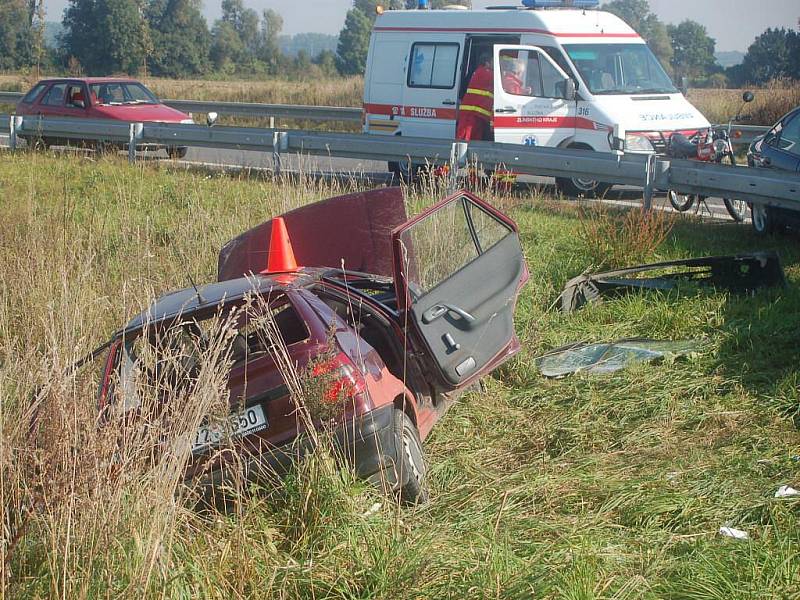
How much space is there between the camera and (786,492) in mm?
4629

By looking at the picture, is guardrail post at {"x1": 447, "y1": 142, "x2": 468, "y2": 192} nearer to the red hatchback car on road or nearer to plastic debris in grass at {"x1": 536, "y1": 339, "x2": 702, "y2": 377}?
plastic debris in grass at {"x1": 536, "y1": 339, "x2": 702, "y2": 377}

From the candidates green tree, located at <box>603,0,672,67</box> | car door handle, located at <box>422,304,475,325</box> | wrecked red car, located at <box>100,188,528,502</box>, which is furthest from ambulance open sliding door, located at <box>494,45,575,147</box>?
green tree, located at <box>603,0,672,67</box>

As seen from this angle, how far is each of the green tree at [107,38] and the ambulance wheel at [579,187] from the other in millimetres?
46652

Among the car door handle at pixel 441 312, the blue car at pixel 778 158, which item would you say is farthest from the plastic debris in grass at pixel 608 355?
the blue car at pixel 778 158

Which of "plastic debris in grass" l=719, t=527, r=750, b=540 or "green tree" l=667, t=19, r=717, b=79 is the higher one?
"green tree" l=667, t=19, r=717, b=79

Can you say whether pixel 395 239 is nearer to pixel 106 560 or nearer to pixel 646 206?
pixel 106 560

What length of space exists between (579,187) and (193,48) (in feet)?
194

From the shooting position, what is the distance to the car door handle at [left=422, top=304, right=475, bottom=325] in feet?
15.9

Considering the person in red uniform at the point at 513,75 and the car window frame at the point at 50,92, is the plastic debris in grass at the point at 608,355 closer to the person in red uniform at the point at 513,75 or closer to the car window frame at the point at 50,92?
the person in red uniform at the point at 513,75

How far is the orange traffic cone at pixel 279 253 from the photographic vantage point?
17.7 feet

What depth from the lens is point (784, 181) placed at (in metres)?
9.23

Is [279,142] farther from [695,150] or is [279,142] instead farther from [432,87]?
[695,150]

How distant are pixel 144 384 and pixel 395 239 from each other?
4.54 ft

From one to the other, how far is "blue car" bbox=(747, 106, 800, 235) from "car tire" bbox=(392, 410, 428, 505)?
20.6ft
